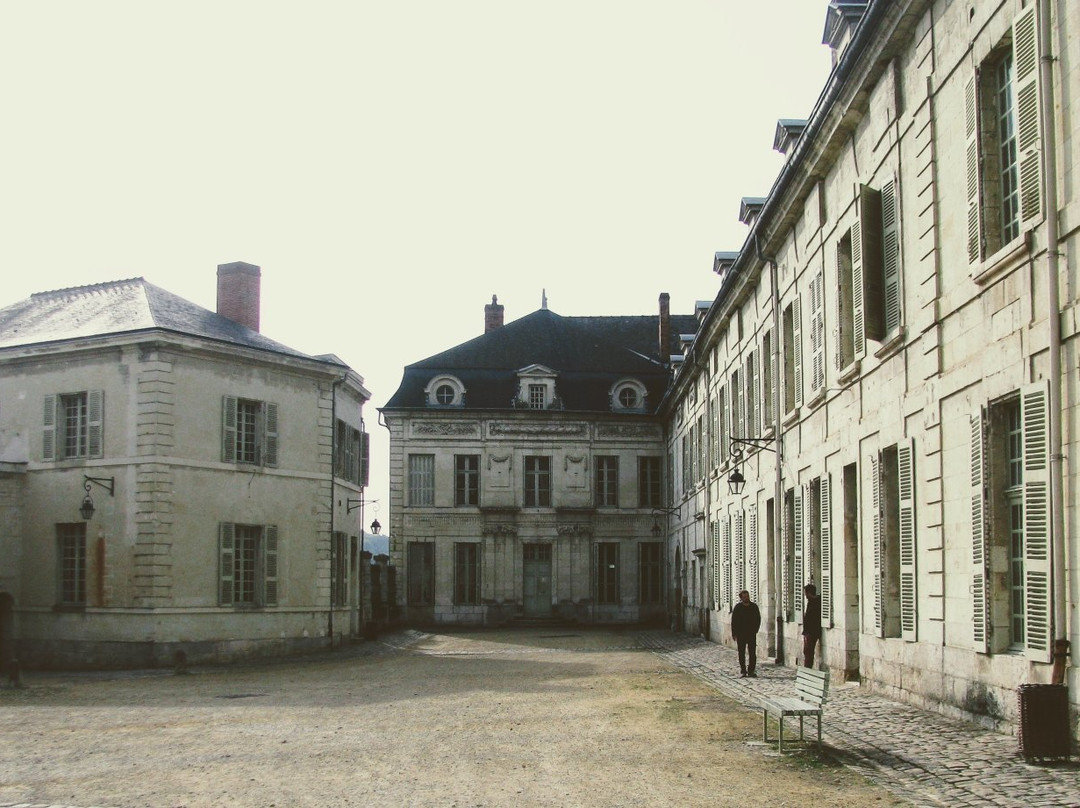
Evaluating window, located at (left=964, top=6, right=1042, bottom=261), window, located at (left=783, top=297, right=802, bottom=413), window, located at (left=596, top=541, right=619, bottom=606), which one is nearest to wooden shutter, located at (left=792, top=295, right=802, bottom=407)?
window, located at (left=783, top=297, right=802, bottom=413)

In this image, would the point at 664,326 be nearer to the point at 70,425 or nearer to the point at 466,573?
the point at 466,573

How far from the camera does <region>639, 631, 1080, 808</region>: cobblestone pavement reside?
325 inches

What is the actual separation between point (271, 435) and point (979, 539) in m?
18.4

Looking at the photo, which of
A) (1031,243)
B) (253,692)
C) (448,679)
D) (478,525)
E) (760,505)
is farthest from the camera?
(478,525)

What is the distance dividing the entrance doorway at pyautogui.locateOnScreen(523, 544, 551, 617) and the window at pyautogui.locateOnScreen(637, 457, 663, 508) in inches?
144

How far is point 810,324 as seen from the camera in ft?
62.1

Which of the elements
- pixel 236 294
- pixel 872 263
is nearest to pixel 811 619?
pixel 872 263

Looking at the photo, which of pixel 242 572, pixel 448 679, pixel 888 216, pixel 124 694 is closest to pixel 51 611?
pixel 242 572

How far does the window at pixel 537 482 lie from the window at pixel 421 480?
128 inches

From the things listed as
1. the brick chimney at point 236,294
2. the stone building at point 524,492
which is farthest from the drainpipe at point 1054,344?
the stone building at point 524,492

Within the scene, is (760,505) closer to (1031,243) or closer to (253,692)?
(253,692)

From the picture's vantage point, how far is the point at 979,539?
11.3 meters

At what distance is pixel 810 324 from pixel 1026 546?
893 cm

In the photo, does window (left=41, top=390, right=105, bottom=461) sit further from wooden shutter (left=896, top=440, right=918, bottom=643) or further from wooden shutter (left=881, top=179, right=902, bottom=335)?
wooden shutter (left=896, top=440, right=918, bottom=643)
